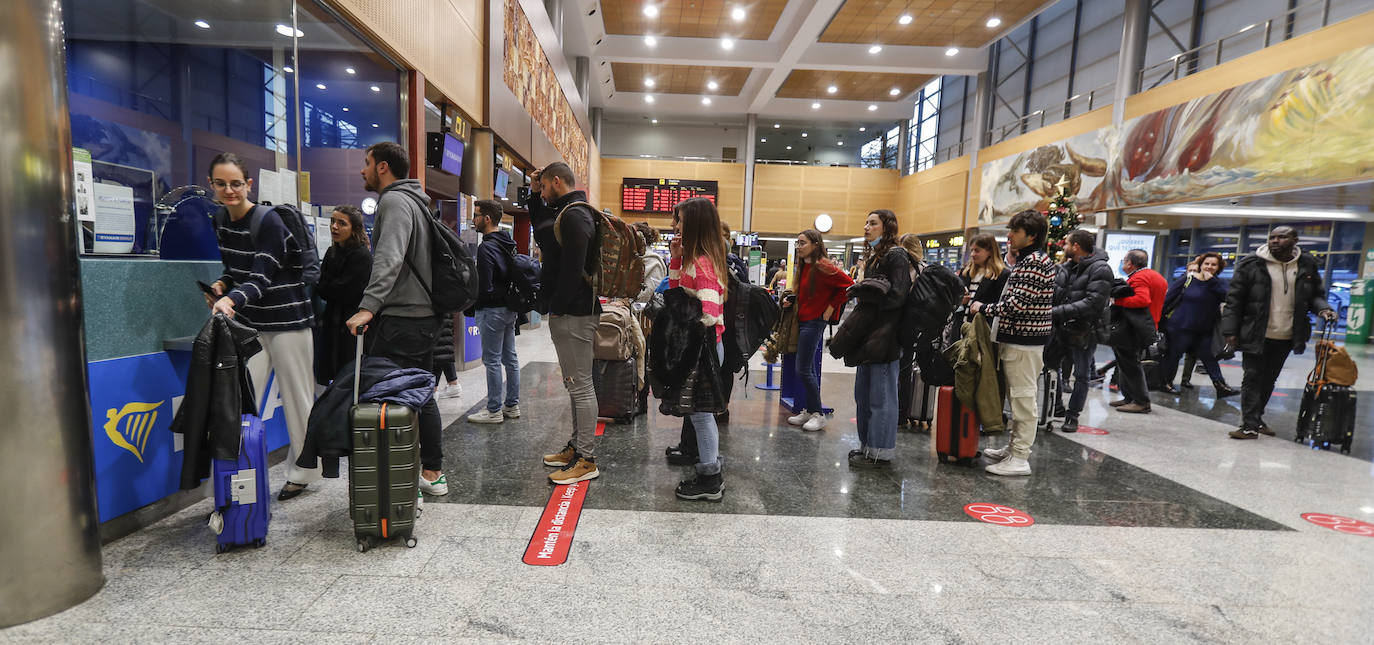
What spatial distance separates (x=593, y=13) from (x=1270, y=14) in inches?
484

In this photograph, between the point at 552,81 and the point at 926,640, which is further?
the point at 552,81

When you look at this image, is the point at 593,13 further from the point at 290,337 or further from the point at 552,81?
the point at 290,337

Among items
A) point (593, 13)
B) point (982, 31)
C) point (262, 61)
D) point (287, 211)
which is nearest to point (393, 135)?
point (262, 61)

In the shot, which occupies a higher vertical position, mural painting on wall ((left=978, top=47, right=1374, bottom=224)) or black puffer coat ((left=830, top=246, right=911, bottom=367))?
mural painting on wall ((left=978, top=47, right=1374, bottom=224))

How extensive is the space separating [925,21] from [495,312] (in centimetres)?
1264

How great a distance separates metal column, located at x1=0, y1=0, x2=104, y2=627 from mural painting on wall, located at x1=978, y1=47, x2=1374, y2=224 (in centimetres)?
1155

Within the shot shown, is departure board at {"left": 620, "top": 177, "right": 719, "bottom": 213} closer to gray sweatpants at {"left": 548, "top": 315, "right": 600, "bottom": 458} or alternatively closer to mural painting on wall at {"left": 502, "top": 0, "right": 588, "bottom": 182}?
mural painting on wall at {"left": 502, "top": 0, "right": 588, "bottom": 182}

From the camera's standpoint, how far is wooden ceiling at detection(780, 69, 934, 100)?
1631 centimetres

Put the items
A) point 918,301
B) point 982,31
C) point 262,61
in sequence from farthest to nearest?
1. point 982,31
2. point 262,61
3. point 918,301

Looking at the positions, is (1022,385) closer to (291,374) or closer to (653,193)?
(291,374)

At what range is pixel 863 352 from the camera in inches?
137

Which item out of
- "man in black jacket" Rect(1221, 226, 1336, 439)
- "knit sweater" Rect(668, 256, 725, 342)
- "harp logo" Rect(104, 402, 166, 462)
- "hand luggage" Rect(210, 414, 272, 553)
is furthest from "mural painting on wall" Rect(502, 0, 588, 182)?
"man in black jacket" Rect(1221, 226, 1336, 439)

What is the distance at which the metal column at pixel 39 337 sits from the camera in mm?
1688

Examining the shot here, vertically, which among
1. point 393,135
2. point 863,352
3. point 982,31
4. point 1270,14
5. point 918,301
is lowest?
point 863,352
